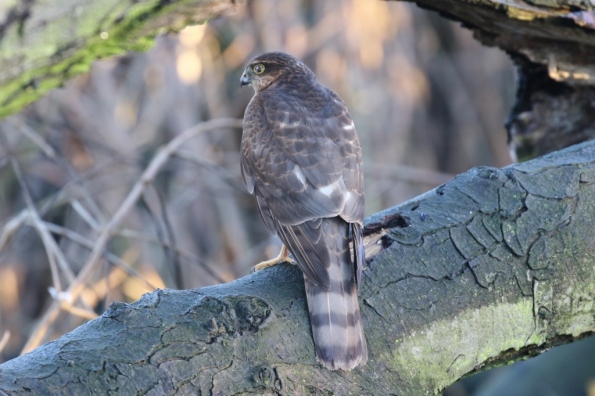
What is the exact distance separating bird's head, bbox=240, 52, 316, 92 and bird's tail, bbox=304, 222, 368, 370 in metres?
1.31

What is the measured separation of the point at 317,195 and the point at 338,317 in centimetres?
56

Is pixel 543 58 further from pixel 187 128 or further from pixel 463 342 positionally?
pixel 187 128

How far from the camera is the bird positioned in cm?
214

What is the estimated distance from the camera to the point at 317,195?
8.48 feet

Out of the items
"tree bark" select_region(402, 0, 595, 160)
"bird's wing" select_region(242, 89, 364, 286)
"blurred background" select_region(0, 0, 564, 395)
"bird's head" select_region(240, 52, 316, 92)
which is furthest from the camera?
"blurred background" select_region(0, 0, 564, 395)

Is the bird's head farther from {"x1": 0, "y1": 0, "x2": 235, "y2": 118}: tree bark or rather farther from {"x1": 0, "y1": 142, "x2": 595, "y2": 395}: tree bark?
{"x1": 0, "y1": 142, "x2": 595, "y2": 395}: tree bark

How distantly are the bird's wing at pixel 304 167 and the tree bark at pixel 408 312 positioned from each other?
0.41 feet

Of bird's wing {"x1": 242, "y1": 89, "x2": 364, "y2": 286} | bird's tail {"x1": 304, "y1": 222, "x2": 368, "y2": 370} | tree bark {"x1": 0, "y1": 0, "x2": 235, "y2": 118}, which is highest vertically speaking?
tree bark {"x1": 0, "y1": 0, "x2": 235, "y2": 118}

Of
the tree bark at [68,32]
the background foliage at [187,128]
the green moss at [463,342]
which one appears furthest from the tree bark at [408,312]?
the background foliage at [187,128]

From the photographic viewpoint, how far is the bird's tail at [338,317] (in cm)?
203

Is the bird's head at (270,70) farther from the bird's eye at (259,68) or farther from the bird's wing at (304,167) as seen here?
the bird's wing at (304,167)

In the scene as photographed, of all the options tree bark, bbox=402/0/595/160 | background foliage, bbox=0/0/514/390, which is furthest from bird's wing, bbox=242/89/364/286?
background foliage, bbox=0/0/514/390

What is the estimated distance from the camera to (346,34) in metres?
5.92

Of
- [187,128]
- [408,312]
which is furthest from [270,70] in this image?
[187,128]
